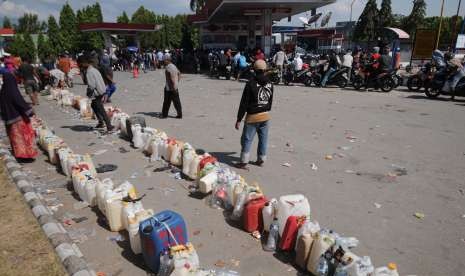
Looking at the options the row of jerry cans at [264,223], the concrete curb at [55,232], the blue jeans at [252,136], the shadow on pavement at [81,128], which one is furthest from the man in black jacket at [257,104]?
the shadow on pavement at [81,128]

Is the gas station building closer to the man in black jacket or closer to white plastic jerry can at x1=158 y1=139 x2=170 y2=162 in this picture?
white plastic jerry can at x1=158 y1=139 x2=170 y2=162

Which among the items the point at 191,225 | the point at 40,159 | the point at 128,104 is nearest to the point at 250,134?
the point at 191,225

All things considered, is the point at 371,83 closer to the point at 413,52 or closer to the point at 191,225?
the point at 413,52

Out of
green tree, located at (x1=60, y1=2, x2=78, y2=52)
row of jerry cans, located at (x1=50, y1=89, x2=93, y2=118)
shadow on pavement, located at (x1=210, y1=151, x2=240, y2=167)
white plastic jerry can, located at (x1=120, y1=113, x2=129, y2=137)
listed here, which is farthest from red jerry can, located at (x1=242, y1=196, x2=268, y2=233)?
green tree, located at (x1=60, y1=2, x2=78, y2=52)

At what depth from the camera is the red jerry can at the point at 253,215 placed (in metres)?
3.62

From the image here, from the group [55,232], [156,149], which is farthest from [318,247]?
[156,149]

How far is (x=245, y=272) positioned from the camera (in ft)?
10.0

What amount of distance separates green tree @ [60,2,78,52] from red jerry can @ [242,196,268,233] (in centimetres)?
6648

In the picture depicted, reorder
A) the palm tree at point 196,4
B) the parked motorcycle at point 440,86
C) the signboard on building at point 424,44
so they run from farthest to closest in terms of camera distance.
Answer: the palm tree at point 196,4
the signboard on building at point 424,44
the parked motorcycle at point 440,86

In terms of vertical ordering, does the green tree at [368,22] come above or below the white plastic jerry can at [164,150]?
above

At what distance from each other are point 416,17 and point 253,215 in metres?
61.5

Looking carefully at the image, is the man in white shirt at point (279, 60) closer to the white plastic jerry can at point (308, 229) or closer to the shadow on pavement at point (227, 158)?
the shadow on pavement at point (227, 158)

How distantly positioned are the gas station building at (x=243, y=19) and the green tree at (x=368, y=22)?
31.8m

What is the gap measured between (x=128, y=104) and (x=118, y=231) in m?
8.44
